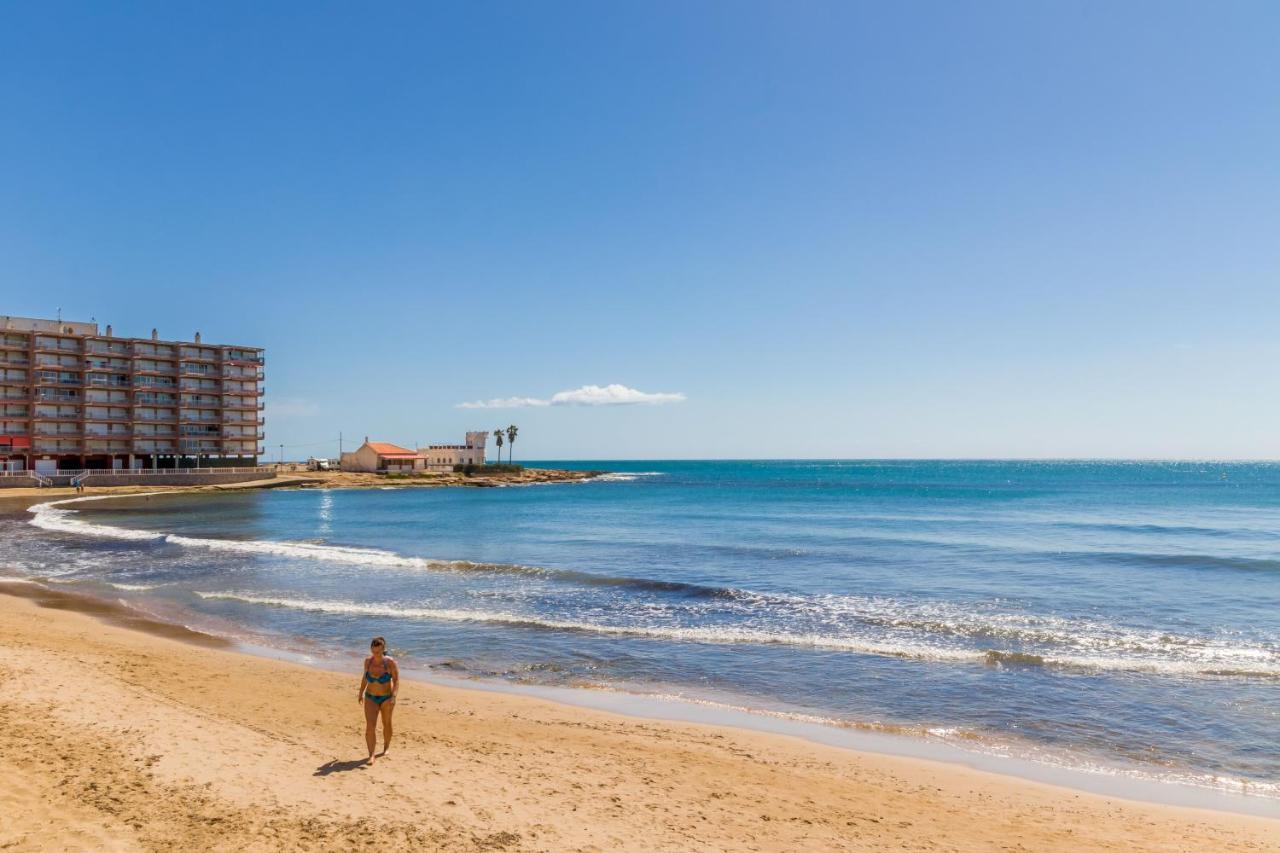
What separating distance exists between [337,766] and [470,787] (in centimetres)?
203

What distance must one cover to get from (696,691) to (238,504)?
71.8 metres

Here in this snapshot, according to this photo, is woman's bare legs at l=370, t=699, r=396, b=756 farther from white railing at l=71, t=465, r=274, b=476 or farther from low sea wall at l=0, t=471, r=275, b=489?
white railing at l=71, t=465, r=274, b=476

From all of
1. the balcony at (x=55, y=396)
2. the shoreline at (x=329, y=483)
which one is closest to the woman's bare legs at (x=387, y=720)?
the shoreline at (x=329, y=483)

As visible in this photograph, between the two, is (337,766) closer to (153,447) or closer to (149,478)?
(149,478)

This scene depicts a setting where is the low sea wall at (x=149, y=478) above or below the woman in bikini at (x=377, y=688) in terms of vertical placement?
below

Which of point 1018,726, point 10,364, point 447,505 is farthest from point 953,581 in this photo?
point 10,364

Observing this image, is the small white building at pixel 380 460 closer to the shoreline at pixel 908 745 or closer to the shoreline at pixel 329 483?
the shoreline at pixel 329 483

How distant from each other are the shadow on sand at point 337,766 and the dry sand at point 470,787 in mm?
43

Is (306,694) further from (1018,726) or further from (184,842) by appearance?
(1018,726)

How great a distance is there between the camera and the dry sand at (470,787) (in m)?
8.48

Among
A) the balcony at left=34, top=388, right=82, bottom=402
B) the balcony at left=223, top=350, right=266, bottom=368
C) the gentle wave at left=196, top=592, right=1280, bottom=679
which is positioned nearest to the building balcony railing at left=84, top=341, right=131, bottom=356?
the balcony at left=34, top=388, right=82, bottom=402

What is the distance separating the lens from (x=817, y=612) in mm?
23891

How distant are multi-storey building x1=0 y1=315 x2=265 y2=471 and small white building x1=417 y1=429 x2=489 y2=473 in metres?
29.4

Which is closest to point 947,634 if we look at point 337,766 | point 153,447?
point 337,766
